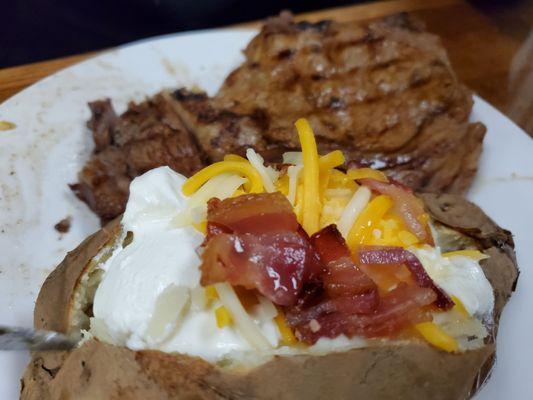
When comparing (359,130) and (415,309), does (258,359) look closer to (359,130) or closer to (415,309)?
(415,309)

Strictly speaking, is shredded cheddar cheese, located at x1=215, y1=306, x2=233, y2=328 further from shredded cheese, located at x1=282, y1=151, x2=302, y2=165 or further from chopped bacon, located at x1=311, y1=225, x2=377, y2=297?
shredded cheese, located at x1=282, y1=151, x2=302, y2=165

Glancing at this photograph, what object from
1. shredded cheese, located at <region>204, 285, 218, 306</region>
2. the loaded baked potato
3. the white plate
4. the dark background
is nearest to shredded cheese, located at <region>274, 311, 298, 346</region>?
the loaded baked potato

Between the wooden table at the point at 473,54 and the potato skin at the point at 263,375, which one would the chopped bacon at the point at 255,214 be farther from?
the wooden table at the point at 473,54

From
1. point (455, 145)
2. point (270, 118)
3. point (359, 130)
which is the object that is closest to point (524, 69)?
point (455, 145)

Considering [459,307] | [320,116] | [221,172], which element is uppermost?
[221,172]

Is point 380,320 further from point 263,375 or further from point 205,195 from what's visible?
point 205,195

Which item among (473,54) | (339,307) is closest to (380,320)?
(339,307)
